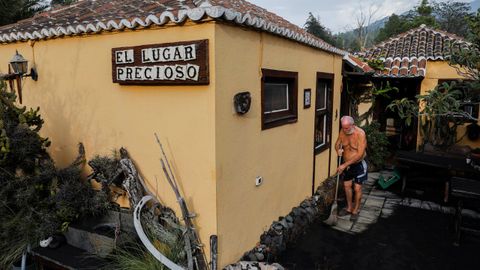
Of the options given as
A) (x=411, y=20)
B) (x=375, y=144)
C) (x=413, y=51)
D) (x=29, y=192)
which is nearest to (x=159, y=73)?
(x=29, y=192)

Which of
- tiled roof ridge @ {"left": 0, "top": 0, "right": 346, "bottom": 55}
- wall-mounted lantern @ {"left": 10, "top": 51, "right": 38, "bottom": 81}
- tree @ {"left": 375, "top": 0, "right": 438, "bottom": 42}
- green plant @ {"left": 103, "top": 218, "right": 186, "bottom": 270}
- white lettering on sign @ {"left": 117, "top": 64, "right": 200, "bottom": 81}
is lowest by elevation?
green plant @ {"left": 103, "top": 218, "right": 186, "bottom": 270}

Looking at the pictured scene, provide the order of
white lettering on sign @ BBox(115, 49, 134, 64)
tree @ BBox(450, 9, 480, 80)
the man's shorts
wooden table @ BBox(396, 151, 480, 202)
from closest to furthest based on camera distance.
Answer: white lettering on sign @ BBox(115, 49, 134, 64) < tree @ BBox(450, 9, 480, 80) < the man's shorts < wooden table @ BBox(396, 151, 480, 202)

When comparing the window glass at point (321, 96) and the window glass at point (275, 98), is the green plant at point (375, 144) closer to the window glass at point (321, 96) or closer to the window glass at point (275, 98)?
the window glass at point (321, 96)

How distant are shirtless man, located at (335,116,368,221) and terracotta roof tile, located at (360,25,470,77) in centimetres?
477

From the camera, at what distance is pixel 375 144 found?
1020cm

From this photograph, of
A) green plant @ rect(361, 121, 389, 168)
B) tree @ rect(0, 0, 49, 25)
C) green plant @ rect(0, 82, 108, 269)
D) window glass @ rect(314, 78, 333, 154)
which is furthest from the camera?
tree @ rect(0, 0, 49, 25)

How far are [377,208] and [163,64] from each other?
5857mm

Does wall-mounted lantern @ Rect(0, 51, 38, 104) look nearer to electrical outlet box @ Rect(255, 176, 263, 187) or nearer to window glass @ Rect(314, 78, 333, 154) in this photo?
electrical outlet box @ Rect(255, 176, 263, 187)

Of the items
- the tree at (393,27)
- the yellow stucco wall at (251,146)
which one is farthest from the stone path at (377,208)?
the tree at (393,27)

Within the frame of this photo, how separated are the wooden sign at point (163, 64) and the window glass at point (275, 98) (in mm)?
1628

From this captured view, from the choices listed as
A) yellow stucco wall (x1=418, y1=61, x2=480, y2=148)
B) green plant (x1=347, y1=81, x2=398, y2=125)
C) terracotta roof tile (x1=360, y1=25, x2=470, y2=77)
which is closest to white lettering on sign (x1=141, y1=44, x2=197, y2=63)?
green plant (x1=347, y1=81, x2=398, y2=125)

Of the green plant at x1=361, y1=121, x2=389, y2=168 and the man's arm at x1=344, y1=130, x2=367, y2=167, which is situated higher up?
the man's arm at x1=344, y1=130, x2=367, y2=167

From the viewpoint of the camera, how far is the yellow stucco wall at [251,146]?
389cm

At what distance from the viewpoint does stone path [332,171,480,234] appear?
254 inches
